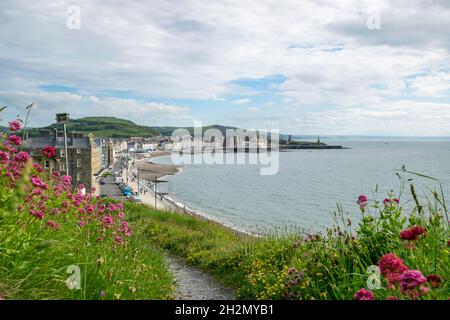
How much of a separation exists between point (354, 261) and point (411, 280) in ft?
8.99

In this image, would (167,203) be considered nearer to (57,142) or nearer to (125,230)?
(57,142)

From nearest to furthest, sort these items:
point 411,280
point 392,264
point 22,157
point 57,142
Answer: point 411,280 → point 392,264 → point 22,157 → point 57,142

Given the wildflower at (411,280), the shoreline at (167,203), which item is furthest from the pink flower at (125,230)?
the shoreline at (167,203)

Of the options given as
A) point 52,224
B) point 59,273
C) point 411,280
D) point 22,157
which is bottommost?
point 59,273

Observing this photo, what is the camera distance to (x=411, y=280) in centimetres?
267

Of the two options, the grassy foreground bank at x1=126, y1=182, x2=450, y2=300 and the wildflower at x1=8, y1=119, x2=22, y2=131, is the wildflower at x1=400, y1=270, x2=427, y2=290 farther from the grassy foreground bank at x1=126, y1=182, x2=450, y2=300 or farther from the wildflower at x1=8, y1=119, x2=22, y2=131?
the wildflower at x1=8, y1=119, x2=22, y2=131

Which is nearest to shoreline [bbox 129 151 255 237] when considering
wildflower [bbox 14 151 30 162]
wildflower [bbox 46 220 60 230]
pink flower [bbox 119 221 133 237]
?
pink flower [bbox 119 221 133 237]

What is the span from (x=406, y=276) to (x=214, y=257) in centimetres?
722

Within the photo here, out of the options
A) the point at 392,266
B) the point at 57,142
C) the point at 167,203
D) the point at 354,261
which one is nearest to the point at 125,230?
the point at 354,261

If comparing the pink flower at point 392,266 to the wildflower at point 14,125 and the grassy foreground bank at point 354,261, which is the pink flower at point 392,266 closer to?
the grassy foreground bank at point 354,261

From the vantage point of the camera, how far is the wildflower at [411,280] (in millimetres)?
2654

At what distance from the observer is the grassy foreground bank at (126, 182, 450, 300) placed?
133 inches
